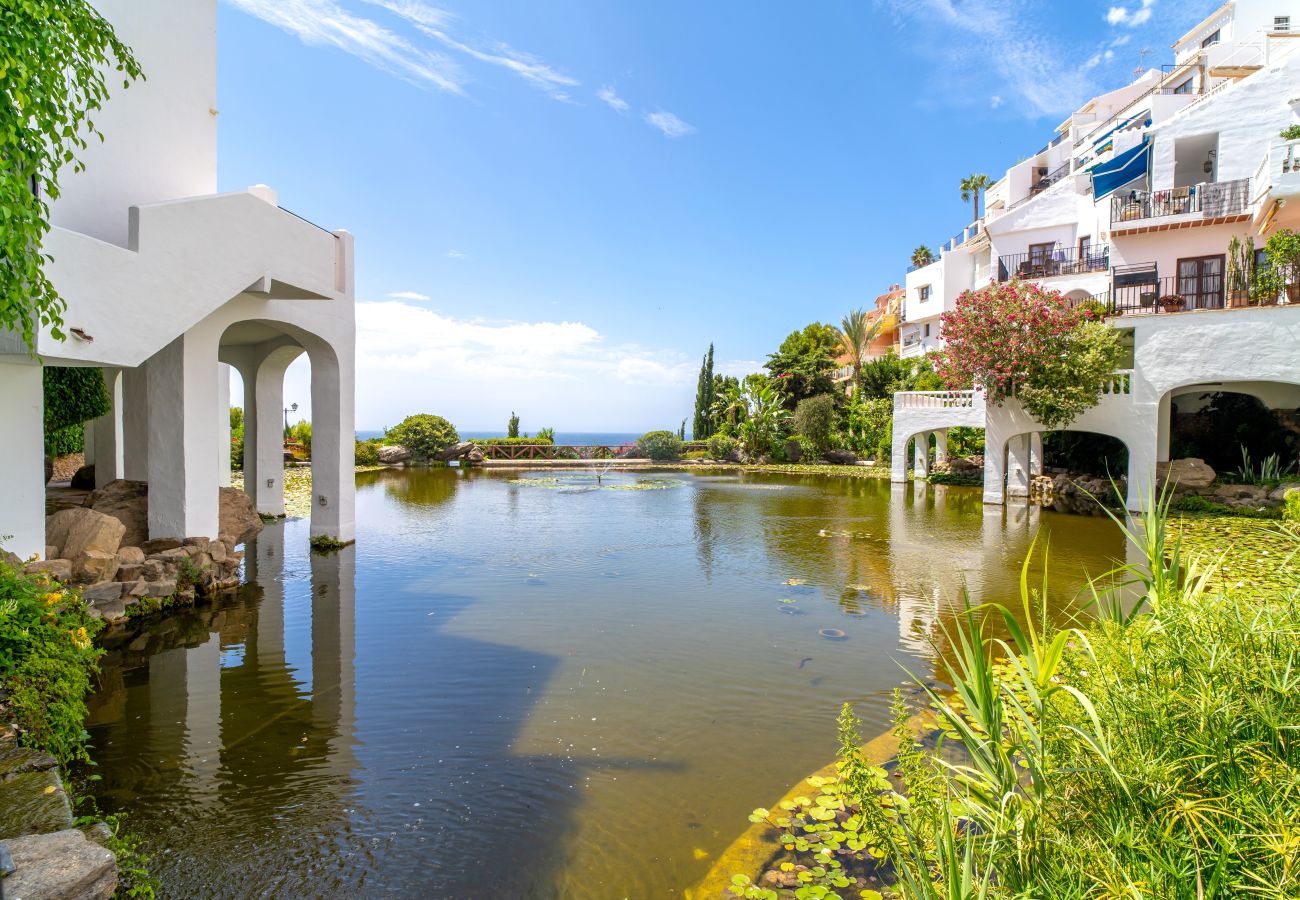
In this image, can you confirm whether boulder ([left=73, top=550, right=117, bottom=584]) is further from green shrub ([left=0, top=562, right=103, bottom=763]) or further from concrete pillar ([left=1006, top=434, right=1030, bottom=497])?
concrete pillar ([left=1006, top=434, right=1030, bottom=497])

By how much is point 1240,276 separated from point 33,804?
22.5 meters

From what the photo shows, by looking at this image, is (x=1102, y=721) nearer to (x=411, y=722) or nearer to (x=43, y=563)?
(x=411, y=722)

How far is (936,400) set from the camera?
22453 millimetres

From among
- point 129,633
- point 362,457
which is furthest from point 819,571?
point 362,457

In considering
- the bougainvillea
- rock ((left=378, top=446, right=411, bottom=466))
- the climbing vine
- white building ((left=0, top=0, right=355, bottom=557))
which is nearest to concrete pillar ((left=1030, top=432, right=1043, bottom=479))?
the bougainvillea

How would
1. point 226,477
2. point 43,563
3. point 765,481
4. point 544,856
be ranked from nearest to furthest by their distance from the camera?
point 544,856 → point 43,563 → point 226,477 → point 765,481

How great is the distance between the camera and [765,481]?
27.7m

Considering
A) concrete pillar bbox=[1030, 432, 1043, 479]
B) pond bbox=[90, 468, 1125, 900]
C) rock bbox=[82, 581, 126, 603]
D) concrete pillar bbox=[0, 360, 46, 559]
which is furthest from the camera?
concrete pillar bbox=[1030, 432, 1043, 479]

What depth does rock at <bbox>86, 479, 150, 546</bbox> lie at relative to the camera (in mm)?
9984

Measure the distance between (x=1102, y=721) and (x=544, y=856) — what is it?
2890 millimetres

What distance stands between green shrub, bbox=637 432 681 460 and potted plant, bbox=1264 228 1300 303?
26.2 m

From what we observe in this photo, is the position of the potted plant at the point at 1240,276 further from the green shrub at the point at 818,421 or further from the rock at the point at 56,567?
the rock at the point at 56,567

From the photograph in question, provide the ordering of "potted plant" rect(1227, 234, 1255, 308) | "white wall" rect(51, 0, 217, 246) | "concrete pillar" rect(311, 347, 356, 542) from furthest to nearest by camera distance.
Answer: "potted plant" rect(1227, 234, 1255, 308), "concrete pillar" rect(311, 347, 356, 542), "white wall" rect(51, 0, 217, 246)

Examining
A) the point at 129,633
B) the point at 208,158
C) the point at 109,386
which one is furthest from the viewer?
the point at 109,386
